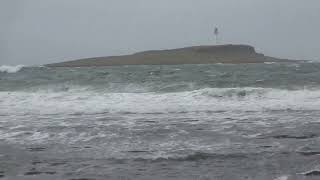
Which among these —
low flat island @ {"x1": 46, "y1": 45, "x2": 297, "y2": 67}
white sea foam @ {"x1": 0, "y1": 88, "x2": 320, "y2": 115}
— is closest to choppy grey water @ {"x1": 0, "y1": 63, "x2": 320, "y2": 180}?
white sea foam @ {"x1": 0, "y1": 88, "x2": 320, "y2": 115}

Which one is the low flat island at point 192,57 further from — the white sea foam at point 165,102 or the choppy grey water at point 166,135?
the choppy grey water at point 166,135

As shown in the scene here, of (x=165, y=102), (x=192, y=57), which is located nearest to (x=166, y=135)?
(x=165, y=102)

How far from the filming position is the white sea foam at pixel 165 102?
1936 centimetres

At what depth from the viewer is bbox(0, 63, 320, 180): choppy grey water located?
8.84 metres

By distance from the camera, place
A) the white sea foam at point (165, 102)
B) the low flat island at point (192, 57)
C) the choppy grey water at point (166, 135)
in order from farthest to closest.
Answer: the low flat island at point (192, 57) < the white sea foam at point (165, 102) < the choppy grey water at point (166, 135)

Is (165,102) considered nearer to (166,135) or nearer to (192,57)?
(166,135)

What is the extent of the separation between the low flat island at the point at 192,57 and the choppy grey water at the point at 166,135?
5470cm

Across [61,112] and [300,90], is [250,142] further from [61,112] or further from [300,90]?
[300,90]

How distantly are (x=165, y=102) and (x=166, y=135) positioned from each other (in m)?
9.18

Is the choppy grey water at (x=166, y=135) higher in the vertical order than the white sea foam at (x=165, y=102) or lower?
higher

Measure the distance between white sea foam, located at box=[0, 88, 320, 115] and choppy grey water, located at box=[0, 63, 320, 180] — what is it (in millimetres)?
39

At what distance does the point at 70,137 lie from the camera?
12.8 m

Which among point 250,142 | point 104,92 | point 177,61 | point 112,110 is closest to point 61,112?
point 112,110

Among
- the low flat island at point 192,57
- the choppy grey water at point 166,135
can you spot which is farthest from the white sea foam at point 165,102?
the low flat island at point 192,57
